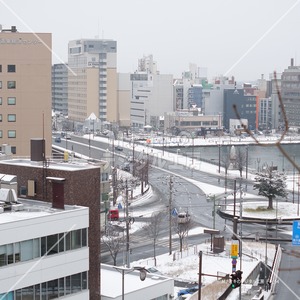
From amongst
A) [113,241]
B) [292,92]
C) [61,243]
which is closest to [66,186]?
[61,243]

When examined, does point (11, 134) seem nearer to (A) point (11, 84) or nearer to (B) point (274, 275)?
(A) point (11, 84)

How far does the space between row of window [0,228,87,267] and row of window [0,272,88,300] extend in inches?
9.5

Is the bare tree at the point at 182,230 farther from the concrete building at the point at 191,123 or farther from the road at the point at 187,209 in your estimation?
the concrete building at the point at 191,123

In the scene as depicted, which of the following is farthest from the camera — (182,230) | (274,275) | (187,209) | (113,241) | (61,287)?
(187,209)

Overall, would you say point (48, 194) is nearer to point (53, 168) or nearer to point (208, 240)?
point (53, 168)

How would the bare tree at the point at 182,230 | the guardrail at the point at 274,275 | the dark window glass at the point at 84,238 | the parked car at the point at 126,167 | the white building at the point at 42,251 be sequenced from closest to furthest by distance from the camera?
the white building at the point at 42,251, the dark window glass at the point at 84,238, the guardrail at the point at 274,275, the bare tree at the point at 182,230, the parked car at the point at 126,167

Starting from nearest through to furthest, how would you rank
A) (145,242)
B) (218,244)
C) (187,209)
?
(218,244) → (145,242) → (187,209)

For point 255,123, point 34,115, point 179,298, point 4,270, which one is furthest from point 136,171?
point 255,123

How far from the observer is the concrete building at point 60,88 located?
2073 inches

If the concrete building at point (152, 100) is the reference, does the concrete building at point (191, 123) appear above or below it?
below

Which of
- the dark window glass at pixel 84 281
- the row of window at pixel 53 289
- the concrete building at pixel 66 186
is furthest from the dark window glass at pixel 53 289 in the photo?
the concrete building at pixel 66 186

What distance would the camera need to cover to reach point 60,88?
176ft

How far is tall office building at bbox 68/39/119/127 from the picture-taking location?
4606cm

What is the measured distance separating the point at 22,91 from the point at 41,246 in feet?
35.1
